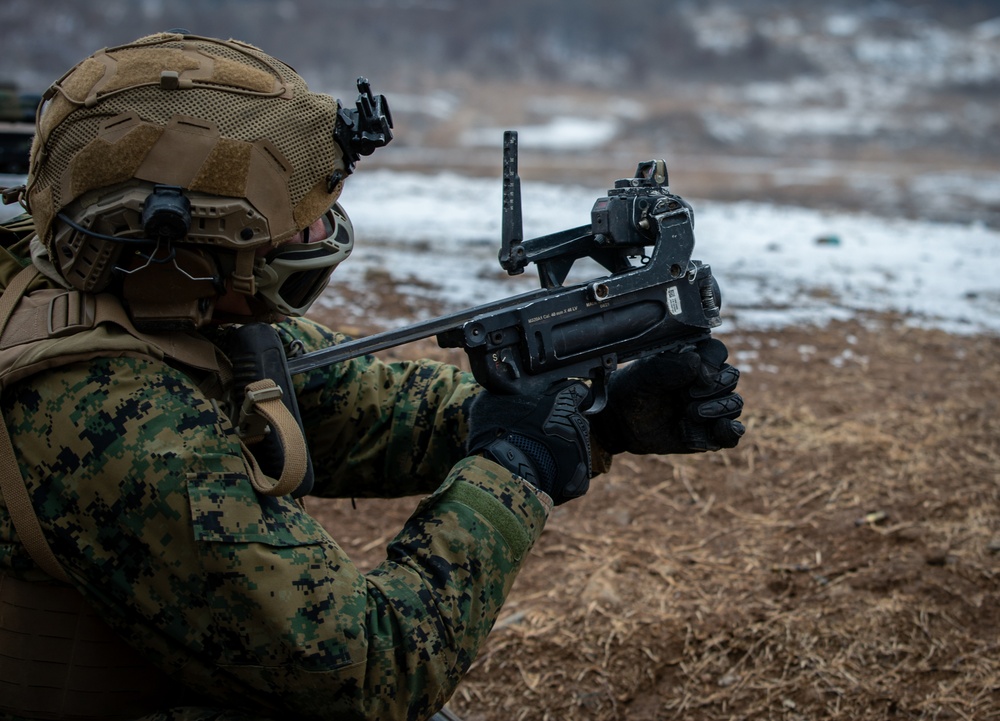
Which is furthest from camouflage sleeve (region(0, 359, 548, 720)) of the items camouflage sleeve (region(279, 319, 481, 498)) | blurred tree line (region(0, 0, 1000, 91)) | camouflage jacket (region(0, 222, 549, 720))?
blurred tree line (region(0, 0, 1000, 91))

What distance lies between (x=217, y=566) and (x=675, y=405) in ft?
4.50

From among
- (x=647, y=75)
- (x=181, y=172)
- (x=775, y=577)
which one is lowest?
(x=775, y=577)

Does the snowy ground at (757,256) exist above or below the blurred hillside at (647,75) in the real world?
below

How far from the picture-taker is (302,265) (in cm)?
220

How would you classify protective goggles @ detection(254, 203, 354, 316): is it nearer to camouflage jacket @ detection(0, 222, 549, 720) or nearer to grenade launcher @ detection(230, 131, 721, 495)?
grenade launcher @ detection(230, 131, 721, 495)

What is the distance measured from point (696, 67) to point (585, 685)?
105ft

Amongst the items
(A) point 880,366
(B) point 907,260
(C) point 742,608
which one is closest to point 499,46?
(B) point 907,260

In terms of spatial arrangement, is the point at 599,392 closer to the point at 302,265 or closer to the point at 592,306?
the point at 592,306

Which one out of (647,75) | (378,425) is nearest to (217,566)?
(378,425)

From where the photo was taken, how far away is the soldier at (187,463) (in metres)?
1.88

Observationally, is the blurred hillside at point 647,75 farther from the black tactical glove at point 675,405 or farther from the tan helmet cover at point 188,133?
the tan helmet cover at point 188,133

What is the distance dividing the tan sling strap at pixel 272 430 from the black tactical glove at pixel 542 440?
49 cm

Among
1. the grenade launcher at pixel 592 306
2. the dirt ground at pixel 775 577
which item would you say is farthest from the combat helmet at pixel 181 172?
the dirt ground at pixel 775 577

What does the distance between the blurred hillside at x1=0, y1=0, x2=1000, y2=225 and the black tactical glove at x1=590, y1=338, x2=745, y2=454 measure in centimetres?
1255
